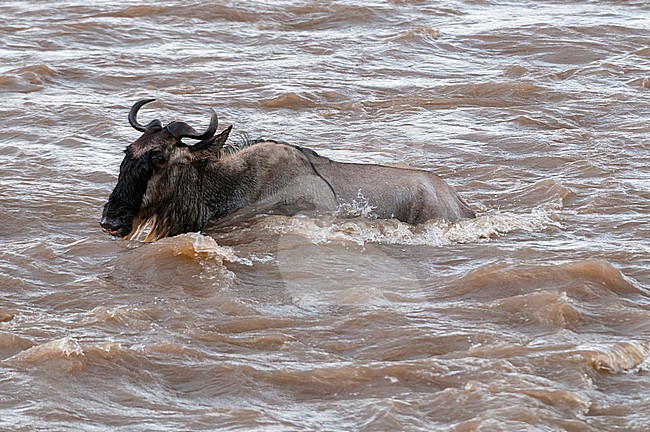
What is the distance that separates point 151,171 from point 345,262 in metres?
1.56

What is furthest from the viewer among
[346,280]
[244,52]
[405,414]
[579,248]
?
[244,52]

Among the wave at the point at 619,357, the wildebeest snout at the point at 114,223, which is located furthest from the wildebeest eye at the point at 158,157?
the wave at the point at 619,357

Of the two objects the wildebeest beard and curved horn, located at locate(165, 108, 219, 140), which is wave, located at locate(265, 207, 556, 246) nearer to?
curved horn, located at locate(165, 108, 219, 140)

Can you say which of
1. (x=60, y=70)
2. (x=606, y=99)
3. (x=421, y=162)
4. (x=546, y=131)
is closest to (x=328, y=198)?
(x=421, y=162)

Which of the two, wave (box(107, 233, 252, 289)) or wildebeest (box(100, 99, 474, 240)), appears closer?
wave (box(107, 233, 252, 289))

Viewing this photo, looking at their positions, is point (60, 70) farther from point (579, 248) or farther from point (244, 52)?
point (579, 248)

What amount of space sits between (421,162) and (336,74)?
4.01m

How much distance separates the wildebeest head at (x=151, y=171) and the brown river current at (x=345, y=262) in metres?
0.33

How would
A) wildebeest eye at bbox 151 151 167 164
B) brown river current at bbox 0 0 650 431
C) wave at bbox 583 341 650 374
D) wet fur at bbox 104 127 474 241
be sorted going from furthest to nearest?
wet fur at bbox 104 127 474 241, wildebeest eye at bbox 151 151 167 164, wave at bbox 583 341 650 374, brown river current at bbox 0 0 650 431

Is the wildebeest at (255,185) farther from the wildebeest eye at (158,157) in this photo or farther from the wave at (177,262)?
the wave at (177,262)

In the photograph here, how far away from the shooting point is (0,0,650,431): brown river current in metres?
6.19

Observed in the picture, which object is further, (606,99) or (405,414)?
(606,99)

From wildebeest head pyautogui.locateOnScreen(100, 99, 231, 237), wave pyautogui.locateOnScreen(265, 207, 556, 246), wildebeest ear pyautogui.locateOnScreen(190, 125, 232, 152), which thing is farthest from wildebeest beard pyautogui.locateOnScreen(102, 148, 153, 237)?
wave pyautogui.locateOnScreen(265, 207, 556, 246)

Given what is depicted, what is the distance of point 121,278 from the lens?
823 cm
